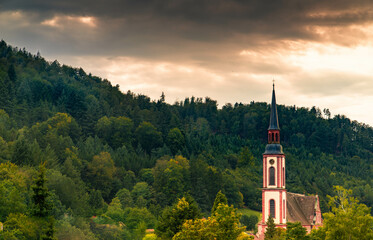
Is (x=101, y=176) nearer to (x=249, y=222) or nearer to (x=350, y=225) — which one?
(x=249, y=222)

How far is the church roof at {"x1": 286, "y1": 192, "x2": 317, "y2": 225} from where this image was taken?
122812 millimetres

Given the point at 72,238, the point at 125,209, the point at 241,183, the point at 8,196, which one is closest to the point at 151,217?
the point at 125,209

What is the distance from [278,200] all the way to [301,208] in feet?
24.2

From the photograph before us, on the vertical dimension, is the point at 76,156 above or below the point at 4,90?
below

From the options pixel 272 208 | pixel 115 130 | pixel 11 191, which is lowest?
pixel 272 208

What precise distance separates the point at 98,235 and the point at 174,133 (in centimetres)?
8676

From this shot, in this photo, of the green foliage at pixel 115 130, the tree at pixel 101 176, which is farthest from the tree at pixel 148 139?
the tree at pixel 101 176

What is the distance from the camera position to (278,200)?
120438mm

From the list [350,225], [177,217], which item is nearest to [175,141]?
[177,217]

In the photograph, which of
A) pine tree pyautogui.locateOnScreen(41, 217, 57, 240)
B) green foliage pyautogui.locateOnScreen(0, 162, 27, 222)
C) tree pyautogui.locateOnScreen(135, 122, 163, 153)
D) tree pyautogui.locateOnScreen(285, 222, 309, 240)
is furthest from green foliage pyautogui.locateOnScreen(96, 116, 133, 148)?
pine tree pyautogui.locateOnScreen(41, 217, 57, 240)

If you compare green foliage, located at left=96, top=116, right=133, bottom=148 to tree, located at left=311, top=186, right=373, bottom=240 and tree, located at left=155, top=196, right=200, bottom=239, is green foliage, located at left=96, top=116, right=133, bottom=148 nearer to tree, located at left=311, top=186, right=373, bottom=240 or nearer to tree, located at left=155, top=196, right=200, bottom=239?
tree, located at left=155, top=196, right=200, bottom=239

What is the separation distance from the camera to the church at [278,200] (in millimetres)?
120000

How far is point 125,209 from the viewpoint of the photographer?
12425 cm

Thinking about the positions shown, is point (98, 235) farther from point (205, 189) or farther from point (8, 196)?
point (205, 189)
